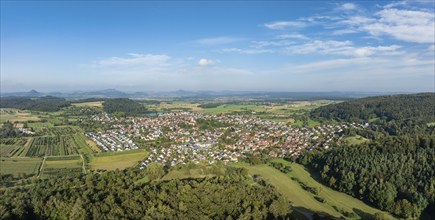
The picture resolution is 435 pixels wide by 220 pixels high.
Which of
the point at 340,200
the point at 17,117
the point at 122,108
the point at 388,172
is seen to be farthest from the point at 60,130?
the point at 388,172

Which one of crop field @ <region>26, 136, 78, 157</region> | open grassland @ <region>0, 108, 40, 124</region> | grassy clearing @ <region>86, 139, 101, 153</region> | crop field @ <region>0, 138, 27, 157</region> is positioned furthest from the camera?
open grassland @ <region>0, 108, 40, 124</region>

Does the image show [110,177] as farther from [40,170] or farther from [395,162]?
[395,162]

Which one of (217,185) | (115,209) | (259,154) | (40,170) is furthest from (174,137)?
(115,209)

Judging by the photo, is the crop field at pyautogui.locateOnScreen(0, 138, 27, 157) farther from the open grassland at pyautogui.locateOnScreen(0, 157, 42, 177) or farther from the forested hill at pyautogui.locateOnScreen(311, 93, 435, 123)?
the forested hill at pyautogui.locateOnScreen(311, 93, 435, 123)

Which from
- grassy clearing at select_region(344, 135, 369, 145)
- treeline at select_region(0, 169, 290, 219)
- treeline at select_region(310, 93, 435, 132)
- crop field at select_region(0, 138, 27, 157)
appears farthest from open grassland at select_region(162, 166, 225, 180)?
treeline at select_region(310, 93, 435, 132)

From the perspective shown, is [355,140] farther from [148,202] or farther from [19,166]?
[19,166]

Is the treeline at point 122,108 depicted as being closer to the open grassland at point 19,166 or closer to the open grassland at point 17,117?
the open grassland at point 17,117
